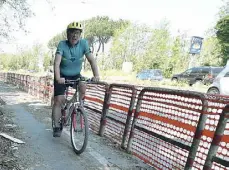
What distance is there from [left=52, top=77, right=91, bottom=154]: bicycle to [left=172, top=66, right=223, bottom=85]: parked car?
66.5 ft

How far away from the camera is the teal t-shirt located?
17.6 ft

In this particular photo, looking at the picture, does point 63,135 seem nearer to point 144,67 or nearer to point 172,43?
point 144,67

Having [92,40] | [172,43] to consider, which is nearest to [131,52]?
[172,43]

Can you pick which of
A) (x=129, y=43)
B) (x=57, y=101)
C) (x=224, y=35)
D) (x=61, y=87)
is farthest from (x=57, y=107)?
(x=129, y=43)

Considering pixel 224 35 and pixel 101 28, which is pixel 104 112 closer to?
pixel 224 35

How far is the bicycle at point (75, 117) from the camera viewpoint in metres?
4.96

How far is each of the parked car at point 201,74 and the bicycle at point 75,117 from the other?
66.5 feet

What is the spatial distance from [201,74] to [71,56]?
22.5m

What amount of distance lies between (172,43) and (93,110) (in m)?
47.9

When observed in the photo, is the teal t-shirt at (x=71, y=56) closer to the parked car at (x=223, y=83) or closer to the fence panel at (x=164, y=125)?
the fence panel at (x=164, y=125)

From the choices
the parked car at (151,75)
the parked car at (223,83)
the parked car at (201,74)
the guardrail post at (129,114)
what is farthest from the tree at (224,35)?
the guardrail post at (129,114)

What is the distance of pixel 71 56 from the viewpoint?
17.7 ft

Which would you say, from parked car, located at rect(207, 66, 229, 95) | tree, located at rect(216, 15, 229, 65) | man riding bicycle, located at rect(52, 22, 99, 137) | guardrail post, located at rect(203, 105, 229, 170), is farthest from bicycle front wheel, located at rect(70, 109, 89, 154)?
tree, located at rect(216, 15, 229, 65)

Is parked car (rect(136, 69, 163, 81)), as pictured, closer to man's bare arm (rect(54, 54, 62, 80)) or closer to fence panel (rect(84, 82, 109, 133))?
fence panel (rect(84, 82, 109, 133))
